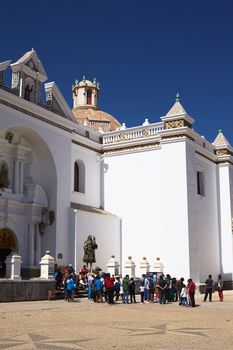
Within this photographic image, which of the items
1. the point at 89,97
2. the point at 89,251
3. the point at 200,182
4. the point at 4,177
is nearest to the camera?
the point at 4,177

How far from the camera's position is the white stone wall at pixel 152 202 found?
1027 inches

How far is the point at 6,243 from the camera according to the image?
2253 cm

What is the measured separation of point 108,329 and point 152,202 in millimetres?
17043

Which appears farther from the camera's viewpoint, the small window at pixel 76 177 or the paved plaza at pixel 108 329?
Result: the small window at pixel 76 177

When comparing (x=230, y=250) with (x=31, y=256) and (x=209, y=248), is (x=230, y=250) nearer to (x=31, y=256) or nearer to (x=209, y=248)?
(x=209, y=248)

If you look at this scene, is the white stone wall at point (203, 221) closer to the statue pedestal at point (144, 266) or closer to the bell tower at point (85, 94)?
the statue pedestal at point (144, 266)

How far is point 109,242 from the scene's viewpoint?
91.0ft

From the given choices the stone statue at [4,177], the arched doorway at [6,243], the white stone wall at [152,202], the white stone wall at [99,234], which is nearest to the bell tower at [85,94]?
the white stone wall at [152,202]

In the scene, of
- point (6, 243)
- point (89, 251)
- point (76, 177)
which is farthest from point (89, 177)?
point (6, 243)

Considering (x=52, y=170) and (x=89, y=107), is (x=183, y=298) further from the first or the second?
(x=89, y=107)

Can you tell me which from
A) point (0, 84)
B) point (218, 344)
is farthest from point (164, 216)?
point (218, 344)

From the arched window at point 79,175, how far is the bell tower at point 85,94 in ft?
45.9

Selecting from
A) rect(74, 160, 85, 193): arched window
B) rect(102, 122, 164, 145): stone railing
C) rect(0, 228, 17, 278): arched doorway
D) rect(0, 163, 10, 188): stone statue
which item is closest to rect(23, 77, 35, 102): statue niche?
rect(0, 163, 10, 188): stone statue

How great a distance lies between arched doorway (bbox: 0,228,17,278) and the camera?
2233 cm
